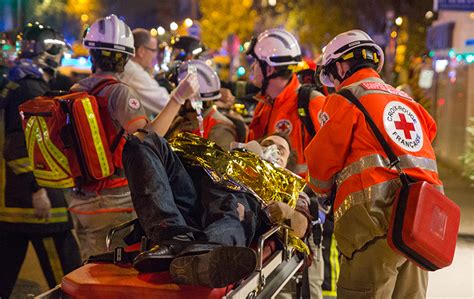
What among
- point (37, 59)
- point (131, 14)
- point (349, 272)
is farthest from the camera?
point (131, 14)

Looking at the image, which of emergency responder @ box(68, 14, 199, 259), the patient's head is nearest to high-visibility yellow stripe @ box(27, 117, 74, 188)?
emergency responder @ box(68, 14, 199, 259)

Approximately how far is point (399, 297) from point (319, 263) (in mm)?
1533

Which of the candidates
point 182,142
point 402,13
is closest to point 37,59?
point 182,142

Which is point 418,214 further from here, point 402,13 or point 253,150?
point 402,13

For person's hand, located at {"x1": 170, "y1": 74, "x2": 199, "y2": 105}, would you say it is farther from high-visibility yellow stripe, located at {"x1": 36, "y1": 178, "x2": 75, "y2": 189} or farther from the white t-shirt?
the white t-shirt

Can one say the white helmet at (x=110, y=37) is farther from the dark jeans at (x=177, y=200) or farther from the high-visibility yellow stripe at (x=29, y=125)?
the dark jeans at (x=177, y=200)

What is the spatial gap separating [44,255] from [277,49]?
2428 millimetres

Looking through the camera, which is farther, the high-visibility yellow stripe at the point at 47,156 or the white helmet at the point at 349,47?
A: the high-visibility yellow stripe at the point at 47,156

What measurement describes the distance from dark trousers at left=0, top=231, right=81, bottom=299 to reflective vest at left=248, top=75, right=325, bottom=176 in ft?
5.31

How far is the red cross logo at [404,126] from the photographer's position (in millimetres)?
4238

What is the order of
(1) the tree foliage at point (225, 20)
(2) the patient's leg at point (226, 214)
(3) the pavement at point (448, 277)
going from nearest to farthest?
1. (2) the patient's leg at point (226, 214)
2. (3) the pavement at point (448, 277)
3. (1) the tree foliage at point (225, 20)

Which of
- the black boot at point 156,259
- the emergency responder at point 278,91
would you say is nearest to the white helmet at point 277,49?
the emergency responder at point 278,91

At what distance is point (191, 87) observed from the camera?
4.85 meters

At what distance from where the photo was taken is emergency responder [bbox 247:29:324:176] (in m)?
5.87
